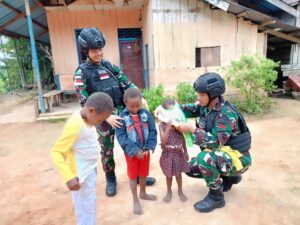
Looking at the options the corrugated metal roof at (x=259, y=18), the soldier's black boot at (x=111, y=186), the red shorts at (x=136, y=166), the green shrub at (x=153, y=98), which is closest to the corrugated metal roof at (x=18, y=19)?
the green shrub at (x=153, y=98)

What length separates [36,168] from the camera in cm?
373

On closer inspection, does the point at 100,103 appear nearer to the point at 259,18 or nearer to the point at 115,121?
the point at 115,121

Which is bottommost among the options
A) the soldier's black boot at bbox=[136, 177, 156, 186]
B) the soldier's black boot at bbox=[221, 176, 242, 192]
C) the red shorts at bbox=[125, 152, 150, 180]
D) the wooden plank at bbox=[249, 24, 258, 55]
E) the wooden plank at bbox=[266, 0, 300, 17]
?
the soldier's black boot at bbox=[136, 177, 156, 186]

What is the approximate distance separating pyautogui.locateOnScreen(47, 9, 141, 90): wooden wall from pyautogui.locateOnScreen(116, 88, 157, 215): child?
6939 mm

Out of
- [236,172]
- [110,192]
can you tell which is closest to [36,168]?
[110,192]

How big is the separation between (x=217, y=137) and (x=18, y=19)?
30.8ft

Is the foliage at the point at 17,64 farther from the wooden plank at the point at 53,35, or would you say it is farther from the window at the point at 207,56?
the window at the point at 207,56

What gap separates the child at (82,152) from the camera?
1.60 metres

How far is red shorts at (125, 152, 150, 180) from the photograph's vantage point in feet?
7.70

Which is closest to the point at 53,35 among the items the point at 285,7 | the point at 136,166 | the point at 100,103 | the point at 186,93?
the point at 186,93

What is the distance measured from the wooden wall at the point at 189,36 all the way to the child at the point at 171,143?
4661 mm

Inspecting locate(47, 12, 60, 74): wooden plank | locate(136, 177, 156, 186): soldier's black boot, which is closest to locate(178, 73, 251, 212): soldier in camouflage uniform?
locate(136, 177, 156, 186): soldier's black boot

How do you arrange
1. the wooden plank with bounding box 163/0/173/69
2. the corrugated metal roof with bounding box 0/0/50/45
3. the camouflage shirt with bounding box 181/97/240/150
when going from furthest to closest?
Answer: the corrugated metal roof with bounding box 0/0/50/45 < the wooden plank with bounding box 163/0/173/69 < the camouflage shirt with bounding box 181/97/240/150

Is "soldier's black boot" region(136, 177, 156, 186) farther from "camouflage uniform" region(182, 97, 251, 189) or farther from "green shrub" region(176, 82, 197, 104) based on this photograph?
"green shrub" region(176, 82, 197, 104)
